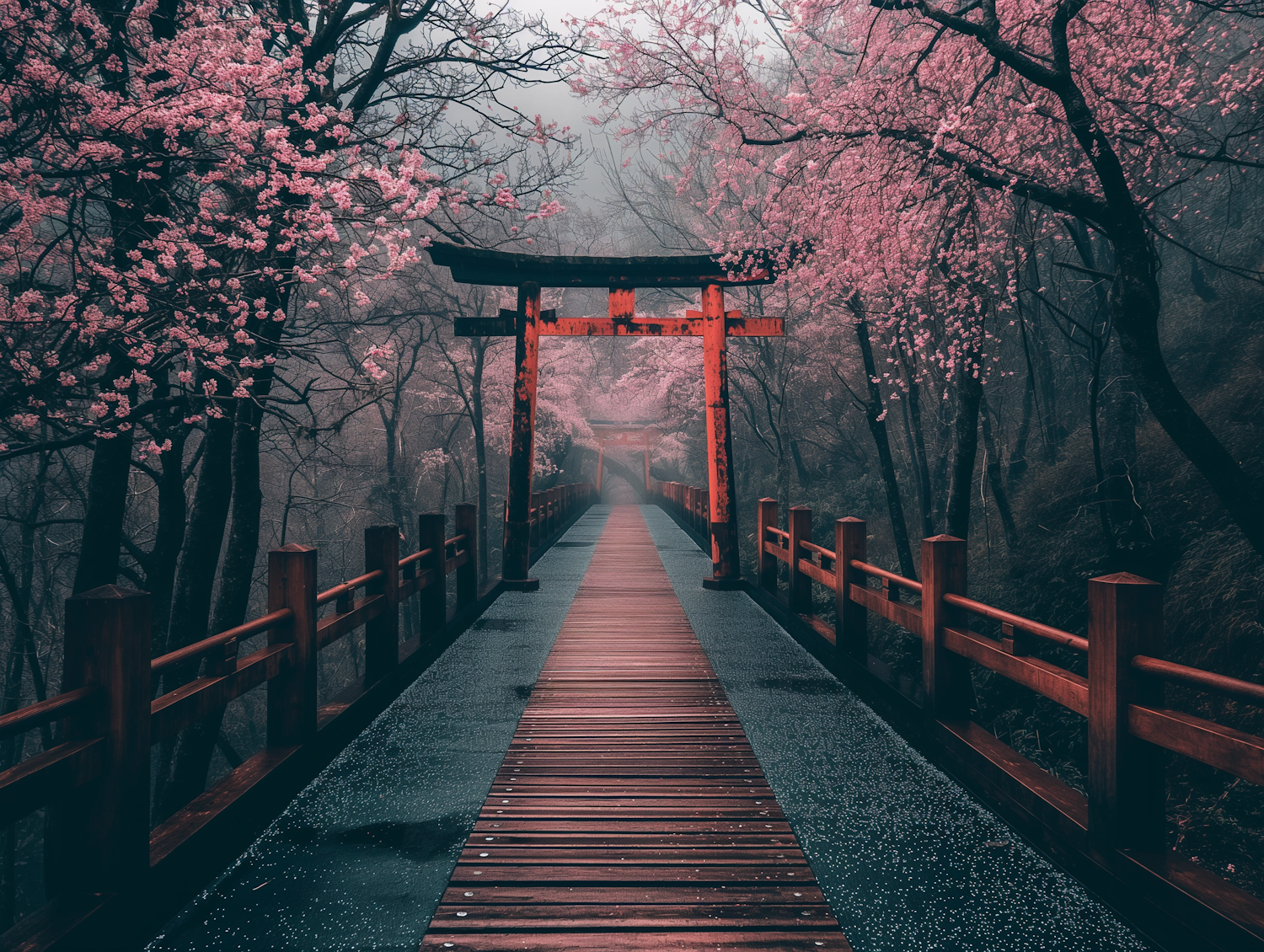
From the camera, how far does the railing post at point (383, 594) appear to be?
4.86 metres

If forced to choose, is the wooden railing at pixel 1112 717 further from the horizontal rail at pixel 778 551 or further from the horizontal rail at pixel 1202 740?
the horizontal rail at pixel 778 551

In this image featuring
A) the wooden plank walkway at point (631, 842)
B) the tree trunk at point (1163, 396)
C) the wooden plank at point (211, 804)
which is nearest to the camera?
the wooden plank walkway at point (631, 842)

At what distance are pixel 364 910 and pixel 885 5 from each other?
714cm

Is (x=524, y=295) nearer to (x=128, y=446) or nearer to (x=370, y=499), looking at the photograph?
(x=128, y=446)

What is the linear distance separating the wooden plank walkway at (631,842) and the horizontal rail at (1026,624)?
1414 millimetres

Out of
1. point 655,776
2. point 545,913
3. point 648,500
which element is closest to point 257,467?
point 655,776

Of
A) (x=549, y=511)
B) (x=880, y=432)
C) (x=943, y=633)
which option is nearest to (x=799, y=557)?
(x=943, y=633)

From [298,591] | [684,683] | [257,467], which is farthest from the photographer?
[257,467]

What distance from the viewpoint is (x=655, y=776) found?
379 cm

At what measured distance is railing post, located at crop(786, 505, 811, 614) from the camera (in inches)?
274

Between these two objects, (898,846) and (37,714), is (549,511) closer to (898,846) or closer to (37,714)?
(898,846)

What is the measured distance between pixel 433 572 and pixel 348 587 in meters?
1.80

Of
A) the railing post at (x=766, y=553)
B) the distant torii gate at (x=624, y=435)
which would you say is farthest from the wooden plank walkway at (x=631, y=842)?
the distant torii gate at (x=624, y=435)

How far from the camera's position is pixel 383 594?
4809 millimetres
